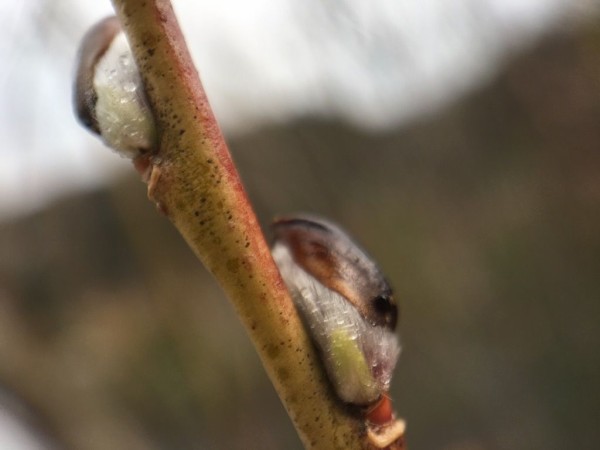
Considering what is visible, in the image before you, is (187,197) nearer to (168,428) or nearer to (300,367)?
(300,367)

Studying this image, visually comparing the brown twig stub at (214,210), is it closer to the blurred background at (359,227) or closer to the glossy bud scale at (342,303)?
the glossy bud scale at (342,303)

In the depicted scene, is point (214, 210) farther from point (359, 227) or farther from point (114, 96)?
point (359, 227)

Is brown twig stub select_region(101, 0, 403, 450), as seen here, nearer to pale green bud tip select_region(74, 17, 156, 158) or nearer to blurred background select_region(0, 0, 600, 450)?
pale green bud tip select_region(74, 17, 156, 158)

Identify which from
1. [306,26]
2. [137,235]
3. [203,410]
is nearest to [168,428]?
[203,410]

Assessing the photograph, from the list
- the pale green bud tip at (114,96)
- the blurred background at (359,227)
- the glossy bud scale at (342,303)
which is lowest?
the blurred background at (359,227)

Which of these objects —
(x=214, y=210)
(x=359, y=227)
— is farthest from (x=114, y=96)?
(x=359, y=227)

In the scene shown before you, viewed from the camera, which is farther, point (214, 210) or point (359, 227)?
point (359, 227)

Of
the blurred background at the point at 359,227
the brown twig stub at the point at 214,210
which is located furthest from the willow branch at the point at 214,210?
the blurred background at the point at 359,227
